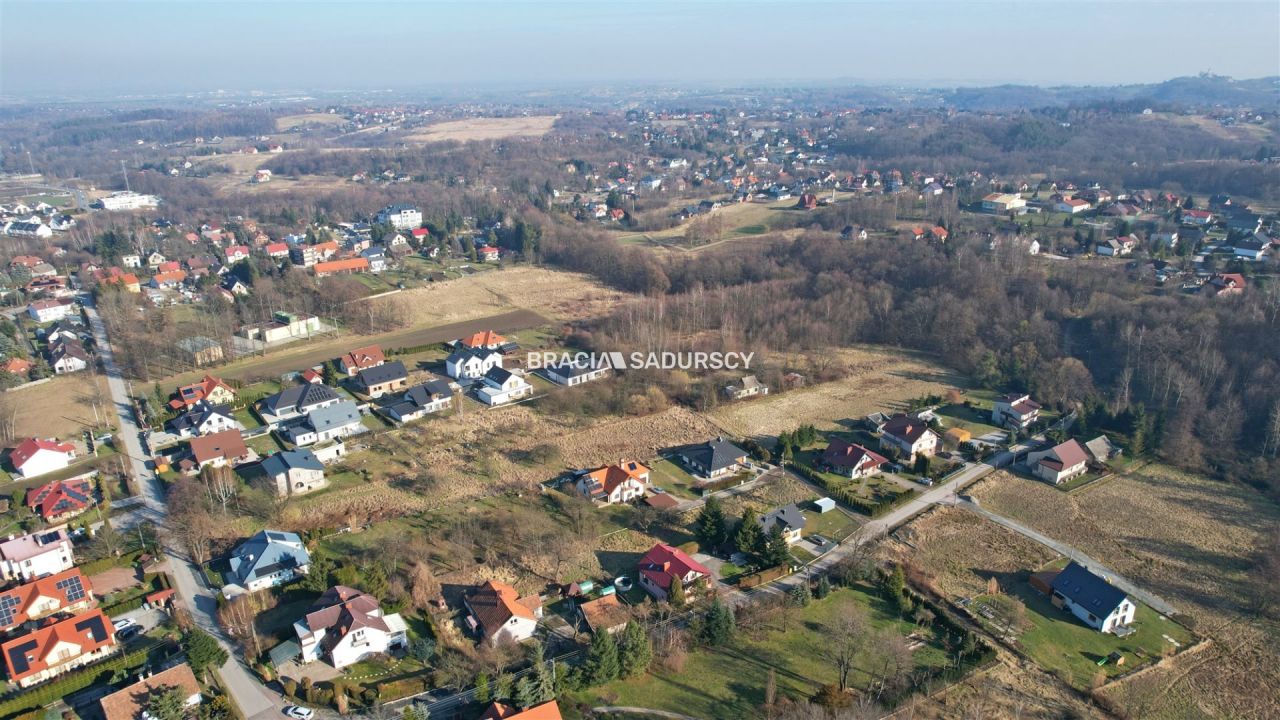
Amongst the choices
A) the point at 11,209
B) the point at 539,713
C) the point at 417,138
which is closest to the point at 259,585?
the point at 539,713

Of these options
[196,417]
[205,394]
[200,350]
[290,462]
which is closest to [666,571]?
[290,462]

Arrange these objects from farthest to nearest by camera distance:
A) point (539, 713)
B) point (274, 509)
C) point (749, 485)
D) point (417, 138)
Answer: point (417, 138), point (749, 485), point (274, 509), point (539, 713)

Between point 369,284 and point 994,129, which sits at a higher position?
point 994,129

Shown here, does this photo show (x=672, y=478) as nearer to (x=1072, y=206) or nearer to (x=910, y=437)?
(x=910, y=437)

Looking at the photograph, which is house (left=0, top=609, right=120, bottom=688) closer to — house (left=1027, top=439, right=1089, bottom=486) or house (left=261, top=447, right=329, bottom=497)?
house (left=261, top=447, right=329, bottom=497)

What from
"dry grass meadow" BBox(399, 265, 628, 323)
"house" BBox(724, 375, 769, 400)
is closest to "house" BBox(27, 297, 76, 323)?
"dry grass meadow" BBox(399, 265, 628, 323)

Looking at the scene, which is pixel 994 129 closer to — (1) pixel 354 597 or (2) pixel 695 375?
(2) pixel 695 375
